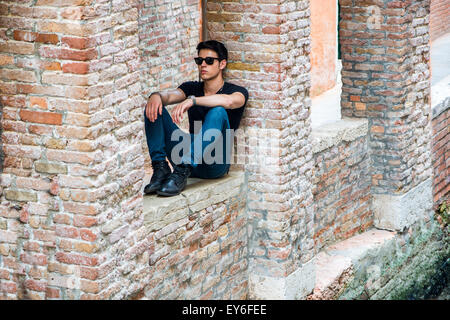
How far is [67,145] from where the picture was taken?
15.0 ft

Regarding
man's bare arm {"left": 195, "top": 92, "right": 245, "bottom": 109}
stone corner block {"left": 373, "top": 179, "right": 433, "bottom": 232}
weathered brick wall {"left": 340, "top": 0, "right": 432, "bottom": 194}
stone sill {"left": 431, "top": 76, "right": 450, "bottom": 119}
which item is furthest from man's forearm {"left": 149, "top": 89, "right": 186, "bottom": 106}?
stone sill {"left": 431, "top": 76, "right": 450, "bottom": 119}

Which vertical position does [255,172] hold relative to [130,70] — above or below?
below

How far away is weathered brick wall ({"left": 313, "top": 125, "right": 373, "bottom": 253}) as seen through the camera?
7.02m

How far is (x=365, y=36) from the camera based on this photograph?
24.7 ft

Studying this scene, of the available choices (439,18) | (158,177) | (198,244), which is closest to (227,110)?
(158,177)

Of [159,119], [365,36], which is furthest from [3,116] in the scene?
[365,36]

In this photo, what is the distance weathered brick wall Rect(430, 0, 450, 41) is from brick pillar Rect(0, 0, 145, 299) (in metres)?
11.7

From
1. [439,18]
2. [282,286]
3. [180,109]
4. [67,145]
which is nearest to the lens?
[67,145]

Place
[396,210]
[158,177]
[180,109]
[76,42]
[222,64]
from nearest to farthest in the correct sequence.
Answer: [76,42] < [180,109] < [158,177] < [222,64] < [396,210]

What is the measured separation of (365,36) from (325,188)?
146 centimetres

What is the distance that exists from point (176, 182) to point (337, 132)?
2033 mm

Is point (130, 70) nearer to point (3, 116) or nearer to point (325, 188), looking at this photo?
point (3, 116)

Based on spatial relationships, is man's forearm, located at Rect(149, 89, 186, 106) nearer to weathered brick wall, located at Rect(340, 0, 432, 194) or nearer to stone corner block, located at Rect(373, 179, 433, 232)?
weathered brick wall, located at Rect(340, 0, 432, 194)

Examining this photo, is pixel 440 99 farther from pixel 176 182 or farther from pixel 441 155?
pixel 176 182
